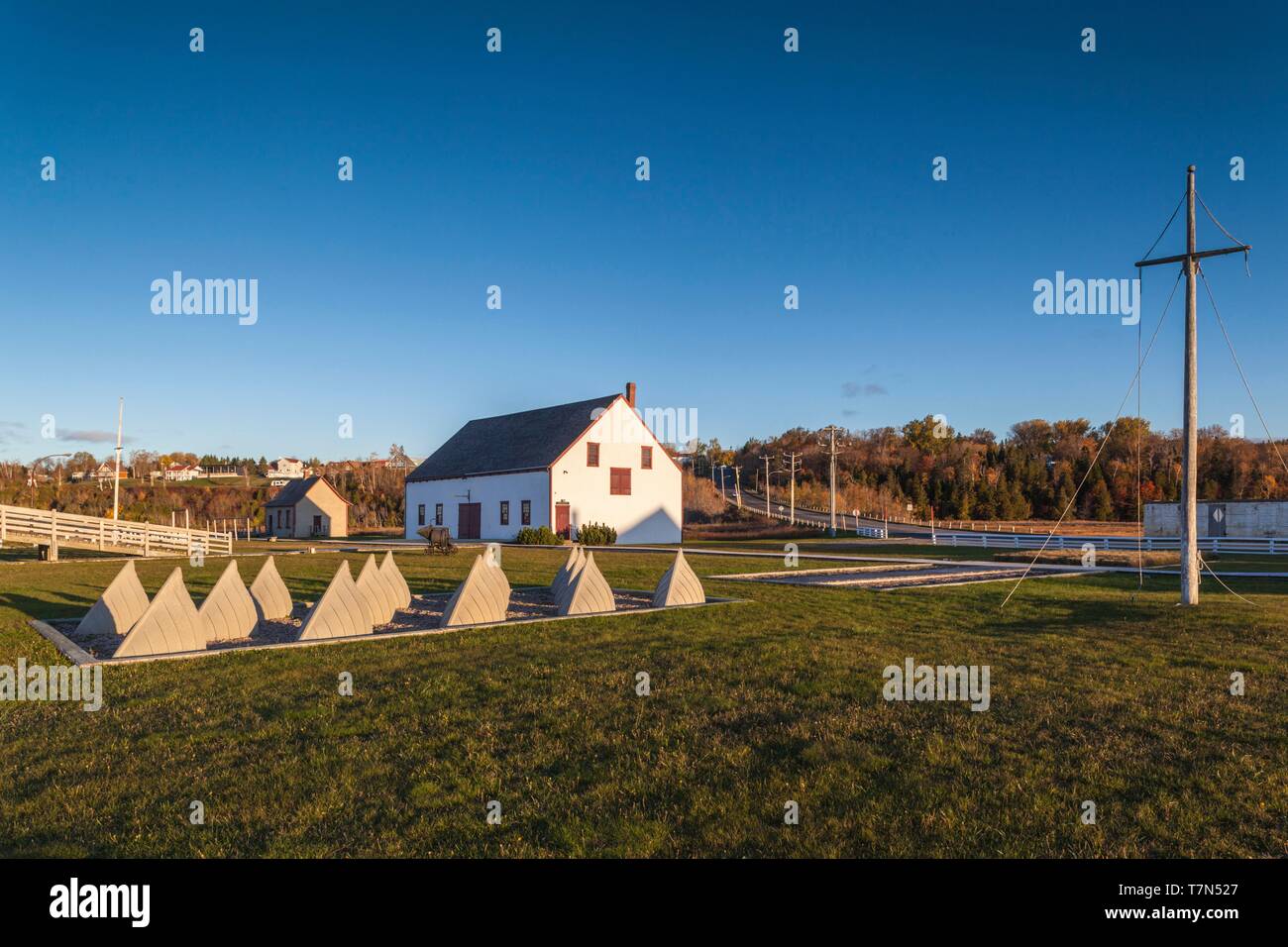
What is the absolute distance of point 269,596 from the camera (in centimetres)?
1473

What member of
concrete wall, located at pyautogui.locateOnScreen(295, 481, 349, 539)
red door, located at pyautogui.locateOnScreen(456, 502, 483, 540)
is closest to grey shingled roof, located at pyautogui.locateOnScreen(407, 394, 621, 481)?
red door, located at pyautogui.locateOnScreen(456, 502, 483, 540)

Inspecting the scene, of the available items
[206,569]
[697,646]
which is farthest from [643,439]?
[697,646]

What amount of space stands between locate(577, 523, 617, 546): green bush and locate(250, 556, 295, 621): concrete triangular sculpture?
1130 inches

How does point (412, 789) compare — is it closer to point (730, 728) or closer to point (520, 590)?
point (730, 728)

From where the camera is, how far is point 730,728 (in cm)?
697

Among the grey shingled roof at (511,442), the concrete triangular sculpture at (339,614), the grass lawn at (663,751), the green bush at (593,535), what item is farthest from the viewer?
the grey shingled roof at (511,442)

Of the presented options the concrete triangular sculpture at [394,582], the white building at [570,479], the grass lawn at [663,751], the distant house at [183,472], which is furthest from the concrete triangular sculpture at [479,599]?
the distant house at [183,472]

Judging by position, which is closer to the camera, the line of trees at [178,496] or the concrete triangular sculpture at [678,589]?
the concrete triangular sculpture at [678,589]

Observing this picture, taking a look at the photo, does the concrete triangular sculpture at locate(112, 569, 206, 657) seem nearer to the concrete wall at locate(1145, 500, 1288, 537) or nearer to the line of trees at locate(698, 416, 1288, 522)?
the concrete wall at locate(1145, 500, 1288, 537)

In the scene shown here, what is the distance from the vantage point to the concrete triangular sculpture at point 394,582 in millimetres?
15023

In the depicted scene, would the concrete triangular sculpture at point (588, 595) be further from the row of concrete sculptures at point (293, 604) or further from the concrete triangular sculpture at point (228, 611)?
the concrete triangular sculpture at point (228, 611)

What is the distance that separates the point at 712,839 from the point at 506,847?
1.17 metres

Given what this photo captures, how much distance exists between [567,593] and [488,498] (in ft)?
116

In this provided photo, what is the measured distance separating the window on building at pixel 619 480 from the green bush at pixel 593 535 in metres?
3.20
